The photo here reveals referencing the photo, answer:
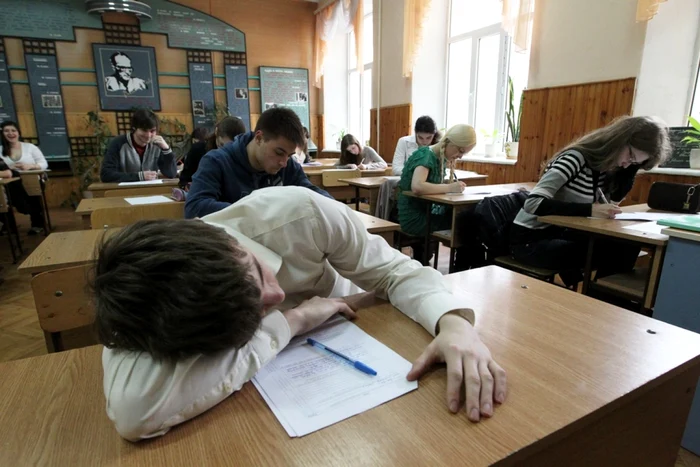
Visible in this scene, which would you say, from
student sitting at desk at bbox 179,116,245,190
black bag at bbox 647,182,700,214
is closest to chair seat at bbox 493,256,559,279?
black bag at bbox 647,182,700,214

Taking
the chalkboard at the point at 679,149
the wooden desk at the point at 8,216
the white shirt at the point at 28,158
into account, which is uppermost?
the chalkboard at the point at 679,149

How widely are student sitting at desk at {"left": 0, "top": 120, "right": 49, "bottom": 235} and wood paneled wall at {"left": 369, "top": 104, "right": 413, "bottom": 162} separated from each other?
→ 4624 millimetres

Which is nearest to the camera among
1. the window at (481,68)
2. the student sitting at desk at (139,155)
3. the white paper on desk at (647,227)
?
the white paper on desk at (647,227)

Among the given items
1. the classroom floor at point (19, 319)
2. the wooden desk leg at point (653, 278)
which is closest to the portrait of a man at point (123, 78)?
the classroom floor at point (19, 319)

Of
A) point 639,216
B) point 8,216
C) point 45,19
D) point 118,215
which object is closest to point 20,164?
point 8,216

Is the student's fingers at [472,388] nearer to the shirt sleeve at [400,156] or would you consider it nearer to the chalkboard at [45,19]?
the shirt sleeve at [400,156]

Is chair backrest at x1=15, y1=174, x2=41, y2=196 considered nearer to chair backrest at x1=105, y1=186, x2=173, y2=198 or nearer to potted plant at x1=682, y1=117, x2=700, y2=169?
chair backrest at x1=105, y1=186, x2=173, y2=198

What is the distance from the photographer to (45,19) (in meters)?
6.26

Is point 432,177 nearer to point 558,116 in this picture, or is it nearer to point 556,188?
point 556,188

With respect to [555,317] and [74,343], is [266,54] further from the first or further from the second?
[555,317]

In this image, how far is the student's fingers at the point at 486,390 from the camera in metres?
0.56

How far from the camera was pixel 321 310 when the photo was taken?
812 millimetres

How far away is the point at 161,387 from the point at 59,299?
897mm

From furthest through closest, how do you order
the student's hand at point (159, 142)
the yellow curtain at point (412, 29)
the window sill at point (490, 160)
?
the yellow curtain at point (412, 29) < the window sill at point (490, 160) < the student's hand at point (159, 142)
